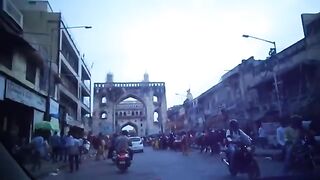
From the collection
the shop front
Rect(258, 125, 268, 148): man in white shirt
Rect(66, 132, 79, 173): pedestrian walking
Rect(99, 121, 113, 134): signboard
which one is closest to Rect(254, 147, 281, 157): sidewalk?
Rect(258, 125, 268, 148): man in white shirt

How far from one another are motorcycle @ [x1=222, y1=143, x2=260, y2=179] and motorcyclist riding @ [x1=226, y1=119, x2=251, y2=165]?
10 centimetres

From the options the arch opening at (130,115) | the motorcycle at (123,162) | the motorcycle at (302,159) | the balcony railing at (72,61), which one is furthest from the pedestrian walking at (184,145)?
the arch opening at (130,115)

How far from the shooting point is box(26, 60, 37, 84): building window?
1407cm

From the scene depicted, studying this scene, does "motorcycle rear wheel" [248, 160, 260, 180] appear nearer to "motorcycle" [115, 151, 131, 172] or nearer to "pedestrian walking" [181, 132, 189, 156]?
"motorcycle" [115, 151, 131, 172]

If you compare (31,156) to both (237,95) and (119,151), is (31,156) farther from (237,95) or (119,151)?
(237,95)

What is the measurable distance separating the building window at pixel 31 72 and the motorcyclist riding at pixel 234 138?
27.5 ft

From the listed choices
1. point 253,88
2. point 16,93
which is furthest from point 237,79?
point 16,93

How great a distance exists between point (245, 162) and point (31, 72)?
31.2ft

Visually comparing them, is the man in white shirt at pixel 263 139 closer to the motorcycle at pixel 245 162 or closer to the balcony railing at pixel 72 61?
the motorcycle at pixel 245 162

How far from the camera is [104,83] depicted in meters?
65.1

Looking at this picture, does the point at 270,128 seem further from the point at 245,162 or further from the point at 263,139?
the point at 245,162

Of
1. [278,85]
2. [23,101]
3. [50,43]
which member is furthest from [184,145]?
[23,101]

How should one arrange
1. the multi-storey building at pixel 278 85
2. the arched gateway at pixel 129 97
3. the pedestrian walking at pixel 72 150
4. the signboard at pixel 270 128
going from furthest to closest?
the arched gateway at pixel 129 97 → the multi-storey building at pixel 278 85 → the signboard at pixel 270 128 → the pedestrian walking at pixel 72 150

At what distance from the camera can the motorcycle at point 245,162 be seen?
837 cm
